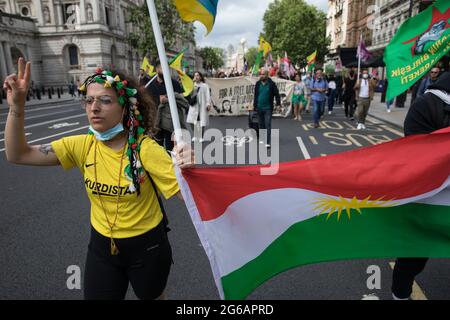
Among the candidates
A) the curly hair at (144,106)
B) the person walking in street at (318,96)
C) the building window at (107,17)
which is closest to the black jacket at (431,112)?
the curly hair at (144,106)

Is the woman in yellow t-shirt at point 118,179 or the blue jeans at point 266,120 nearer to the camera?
the woman in yellow t-shirt at point 118,179

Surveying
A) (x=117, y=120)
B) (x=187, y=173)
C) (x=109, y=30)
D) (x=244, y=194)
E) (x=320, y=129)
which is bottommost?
(x=320, y=129)

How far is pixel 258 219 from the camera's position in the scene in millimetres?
2223

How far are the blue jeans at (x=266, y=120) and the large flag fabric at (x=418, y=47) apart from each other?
20.0 feet

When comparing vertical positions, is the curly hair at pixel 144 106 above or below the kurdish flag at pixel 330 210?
above

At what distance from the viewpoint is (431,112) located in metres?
2.43

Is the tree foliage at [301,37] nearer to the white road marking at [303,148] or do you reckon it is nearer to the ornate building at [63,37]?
the ornate building at [63,37]

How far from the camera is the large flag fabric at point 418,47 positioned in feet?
9.16

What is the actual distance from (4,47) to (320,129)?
147ft

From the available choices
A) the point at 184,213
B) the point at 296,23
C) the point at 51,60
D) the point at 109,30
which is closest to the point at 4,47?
the point at 51,60

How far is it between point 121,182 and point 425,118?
82.5 inches

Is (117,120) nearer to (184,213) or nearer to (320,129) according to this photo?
(184,213)

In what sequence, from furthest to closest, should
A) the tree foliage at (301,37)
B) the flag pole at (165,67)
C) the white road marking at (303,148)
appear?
the tree foliage at (301,37) → the white road marking at (303,148) → the flag pole at (165,67)

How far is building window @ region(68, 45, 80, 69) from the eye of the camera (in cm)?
5422
